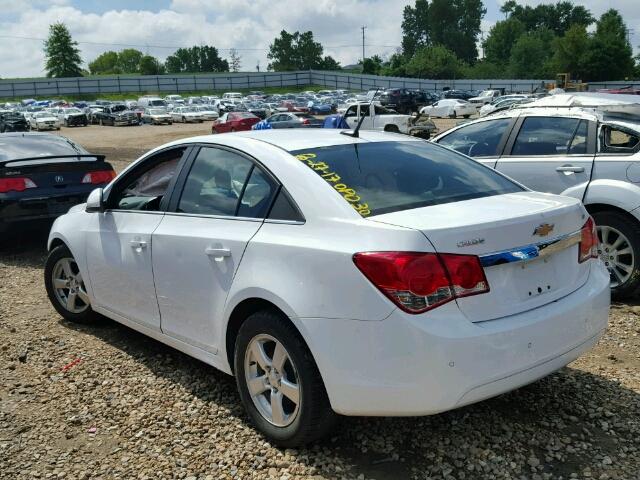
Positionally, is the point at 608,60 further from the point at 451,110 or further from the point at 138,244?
the point at 138,244

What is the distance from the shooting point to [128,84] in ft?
294

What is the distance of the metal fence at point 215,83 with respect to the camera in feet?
273

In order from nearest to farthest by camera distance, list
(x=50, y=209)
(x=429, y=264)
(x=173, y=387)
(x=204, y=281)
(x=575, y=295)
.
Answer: (x=429, y=264)
(x=575, y=295)
(x=204, y=281)
(x=173, y=387)
(x=50, y=209)

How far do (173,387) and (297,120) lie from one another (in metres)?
27.0

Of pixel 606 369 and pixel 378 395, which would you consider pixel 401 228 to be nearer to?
pixel 378 395

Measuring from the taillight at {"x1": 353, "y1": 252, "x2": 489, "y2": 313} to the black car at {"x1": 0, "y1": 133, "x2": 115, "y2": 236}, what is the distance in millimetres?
6229

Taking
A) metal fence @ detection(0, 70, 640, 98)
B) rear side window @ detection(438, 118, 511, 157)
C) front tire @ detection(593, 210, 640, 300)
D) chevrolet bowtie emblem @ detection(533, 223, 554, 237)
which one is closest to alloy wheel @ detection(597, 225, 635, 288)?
front tire @ detection(593, 210, 640, 300)

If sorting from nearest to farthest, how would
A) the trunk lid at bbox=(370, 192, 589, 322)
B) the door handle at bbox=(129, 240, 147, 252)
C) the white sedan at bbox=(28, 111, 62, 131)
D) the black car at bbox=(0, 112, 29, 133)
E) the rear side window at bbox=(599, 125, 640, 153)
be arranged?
the trunk lid at bbox=(370, 192, 589, 322), the door handle at bbox=(129, 240, 147, 252), the rear side window at bbox=(599, 125, 640, 153), the black car at bbox=(0, 112, 29, 133), the white sedan at bbox=(28, 111, 62, 131)

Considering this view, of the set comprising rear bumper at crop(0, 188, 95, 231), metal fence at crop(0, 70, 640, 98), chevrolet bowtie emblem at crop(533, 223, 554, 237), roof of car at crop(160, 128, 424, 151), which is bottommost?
rear bumper at crop(0, 188, 95, 231)

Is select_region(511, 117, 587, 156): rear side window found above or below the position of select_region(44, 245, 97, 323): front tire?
above

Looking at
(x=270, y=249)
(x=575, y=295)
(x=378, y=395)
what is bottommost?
(x=378, y=395)

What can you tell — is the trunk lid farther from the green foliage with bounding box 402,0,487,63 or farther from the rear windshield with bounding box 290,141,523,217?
the green foliage with bounding box 402,0,487,63

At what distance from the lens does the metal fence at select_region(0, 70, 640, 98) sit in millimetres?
83062

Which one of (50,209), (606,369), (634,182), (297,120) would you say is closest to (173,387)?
(606,369)
